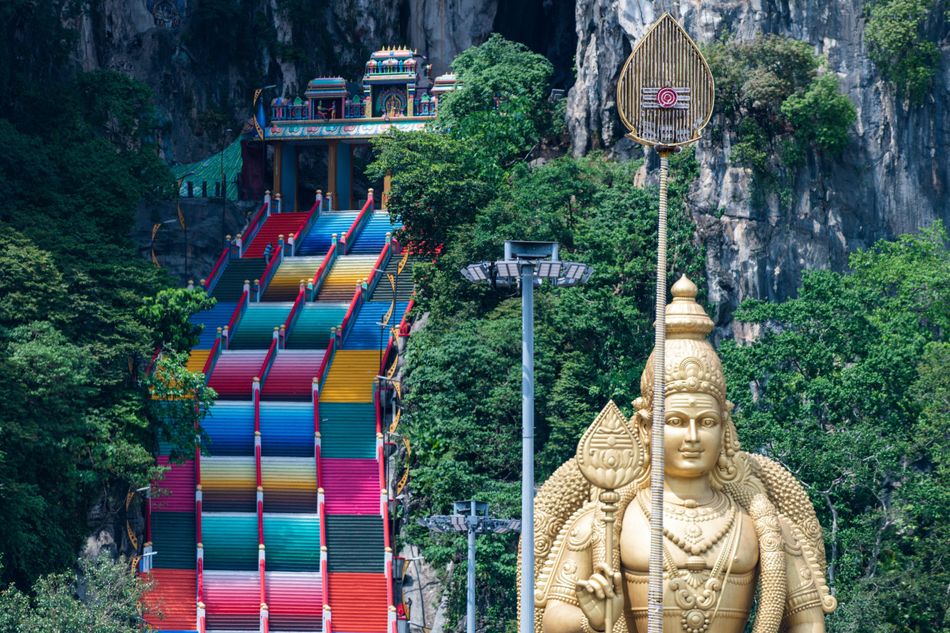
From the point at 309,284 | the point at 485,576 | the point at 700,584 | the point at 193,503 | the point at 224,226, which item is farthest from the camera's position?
the point at 224,226

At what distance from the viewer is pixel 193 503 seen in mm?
47406

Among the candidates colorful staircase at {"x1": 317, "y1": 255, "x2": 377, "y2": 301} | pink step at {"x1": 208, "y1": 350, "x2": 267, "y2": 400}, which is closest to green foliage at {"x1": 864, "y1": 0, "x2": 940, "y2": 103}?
colorful staircase at {"x1": 317, "y1": 255, "x2": 377, "y2": 301}

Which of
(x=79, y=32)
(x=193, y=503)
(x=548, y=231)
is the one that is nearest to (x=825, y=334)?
(x=548, y=231)

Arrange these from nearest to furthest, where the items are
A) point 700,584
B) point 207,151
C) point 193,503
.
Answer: point 700,584, point 193,503, point 207,151

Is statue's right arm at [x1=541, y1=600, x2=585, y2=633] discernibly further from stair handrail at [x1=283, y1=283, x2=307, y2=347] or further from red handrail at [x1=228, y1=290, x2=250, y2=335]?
red handrail at [x1=228, y1=290, x2=250, y2=335]

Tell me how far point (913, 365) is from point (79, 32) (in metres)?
25.0

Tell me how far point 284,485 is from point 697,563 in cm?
2158

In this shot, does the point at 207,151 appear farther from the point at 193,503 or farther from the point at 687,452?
the point at 687,452

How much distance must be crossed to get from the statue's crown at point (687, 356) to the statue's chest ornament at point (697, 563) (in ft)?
4.36

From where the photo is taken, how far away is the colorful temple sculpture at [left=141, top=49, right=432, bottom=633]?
45312 mm

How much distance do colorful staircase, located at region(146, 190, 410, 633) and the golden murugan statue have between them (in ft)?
57.2

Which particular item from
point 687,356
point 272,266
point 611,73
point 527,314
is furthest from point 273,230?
point 687,356

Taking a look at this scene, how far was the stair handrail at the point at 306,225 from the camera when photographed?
56.5m

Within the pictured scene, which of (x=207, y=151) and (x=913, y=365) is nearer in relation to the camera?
(x=913, y=365)
